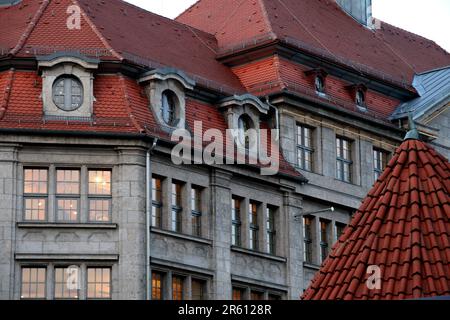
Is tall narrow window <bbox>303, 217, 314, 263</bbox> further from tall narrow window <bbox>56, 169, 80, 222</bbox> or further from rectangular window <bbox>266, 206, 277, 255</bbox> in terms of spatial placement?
tall narrow window <bbox>56, 169, 80, 222</bbox>

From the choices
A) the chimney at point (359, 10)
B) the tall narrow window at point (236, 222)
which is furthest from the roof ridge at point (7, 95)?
the chimney at point (359, 10)

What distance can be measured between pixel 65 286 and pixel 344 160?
14189 millimetres

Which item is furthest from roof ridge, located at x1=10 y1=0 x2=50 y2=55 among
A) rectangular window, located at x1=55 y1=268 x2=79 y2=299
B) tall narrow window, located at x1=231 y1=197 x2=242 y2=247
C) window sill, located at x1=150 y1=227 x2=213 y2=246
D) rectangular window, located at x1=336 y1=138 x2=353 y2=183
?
rectangular window, located at x1=336 y1=138 x2=353 y2=183

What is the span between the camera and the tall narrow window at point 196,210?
1940 inches

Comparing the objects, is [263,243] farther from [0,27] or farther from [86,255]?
[0,27]

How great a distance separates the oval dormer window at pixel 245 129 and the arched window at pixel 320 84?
157 inches

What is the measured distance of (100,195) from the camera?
1848 inches

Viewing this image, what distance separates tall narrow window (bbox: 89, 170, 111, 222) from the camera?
4688 centimetres

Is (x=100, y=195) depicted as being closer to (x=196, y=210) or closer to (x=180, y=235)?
(x=180, y=235)

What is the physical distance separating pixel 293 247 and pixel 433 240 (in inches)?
1338

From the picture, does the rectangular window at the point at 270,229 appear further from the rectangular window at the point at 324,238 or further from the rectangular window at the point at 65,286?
the rectangular window at the point at 65,286

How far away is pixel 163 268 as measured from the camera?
47156mm

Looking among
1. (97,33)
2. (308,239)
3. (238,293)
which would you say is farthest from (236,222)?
(97,33)

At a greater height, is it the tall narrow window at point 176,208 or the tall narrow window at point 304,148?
the tall narrow window at point 304,148
